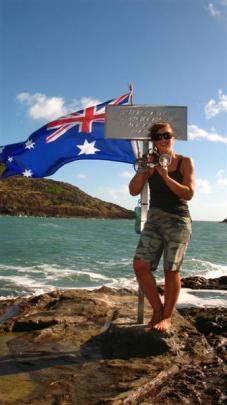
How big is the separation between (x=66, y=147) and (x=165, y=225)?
3350 mm

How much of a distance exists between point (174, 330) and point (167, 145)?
236 centimetres

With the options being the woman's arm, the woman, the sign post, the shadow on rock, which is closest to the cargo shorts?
the woman

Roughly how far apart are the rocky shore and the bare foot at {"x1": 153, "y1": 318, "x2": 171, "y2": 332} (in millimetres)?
82

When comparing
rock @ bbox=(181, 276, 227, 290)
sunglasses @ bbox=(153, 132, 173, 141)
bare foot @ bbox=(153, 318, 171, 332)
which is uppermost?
sunglasses @ bbox=(153, 132, 173, 141)

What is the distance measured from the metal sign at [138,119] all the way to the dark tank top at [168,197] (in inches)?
39.2

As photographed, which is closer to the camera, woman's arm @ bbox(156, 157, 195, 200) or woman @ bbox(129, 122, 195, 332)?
woman's arm @ bbox(156, 157, 195, 200)

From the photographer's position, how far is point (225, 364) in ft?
16.3

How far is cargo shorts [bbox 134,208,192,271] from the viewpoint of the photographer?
5.28 m

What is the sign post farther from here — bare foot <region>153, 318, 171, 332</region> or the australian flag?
bare foot <region>153, 318, 171, 332</region>

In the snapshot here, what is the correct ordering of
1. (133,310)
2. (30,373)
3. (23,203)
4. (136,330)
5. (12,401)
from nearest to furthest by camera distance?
(12,401) → (30,373) → (136,330) → (133,310) → (23,203)

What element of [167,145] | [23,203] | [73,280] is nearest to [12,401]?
[167,145]

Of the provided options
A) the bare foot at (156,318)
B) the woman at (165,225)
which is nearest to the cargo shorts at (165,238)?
the woman at (165,225)

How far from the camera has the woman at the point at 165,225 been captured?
527 cm

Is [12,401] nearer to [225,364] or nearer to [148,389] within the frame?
[148,389]
